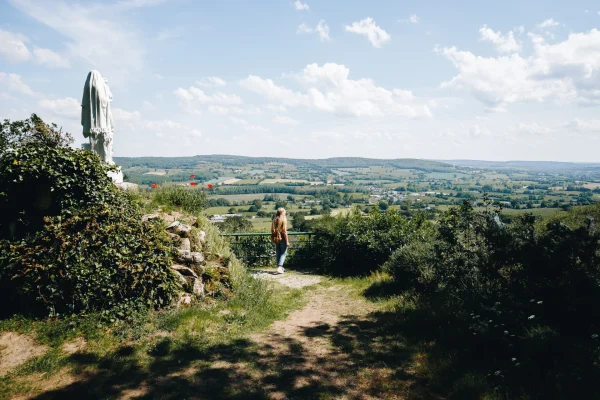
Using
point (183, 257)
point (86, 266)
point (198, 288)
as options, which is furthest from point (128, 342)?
point (183, 257)

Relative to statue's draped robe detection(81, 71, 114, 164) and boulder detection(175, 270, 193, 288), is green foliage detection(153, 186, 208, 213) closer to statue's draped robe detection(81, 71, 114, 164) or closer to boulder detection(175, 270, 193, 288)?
statue's draped robe detection(81, 71, 114, 164)

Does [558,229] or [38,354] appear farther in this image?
[38,354]

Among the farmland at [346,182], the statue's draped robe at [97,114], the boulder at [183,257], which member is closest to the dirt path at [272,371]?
the boulder at [183,257]

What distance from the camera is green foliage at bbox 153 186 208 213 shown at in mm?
9500

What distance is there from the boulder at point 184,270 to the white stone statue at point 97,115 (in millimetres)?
3723

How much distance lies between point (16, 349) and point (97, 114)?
6482 millimetres

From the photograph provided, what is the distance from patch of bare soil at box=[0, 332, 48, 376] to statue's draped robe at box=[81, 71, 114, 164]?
218 inches

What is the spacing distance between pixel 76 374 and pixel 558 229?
252 inches

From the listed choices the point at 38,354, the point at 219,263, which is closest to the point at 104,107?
the point at 219,263

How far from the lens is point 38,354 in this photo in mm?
4613

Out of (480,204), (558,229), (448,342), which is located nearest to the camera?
(558,229)

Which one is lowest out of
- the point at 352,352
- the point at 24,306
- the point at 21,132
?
the point at 352,352

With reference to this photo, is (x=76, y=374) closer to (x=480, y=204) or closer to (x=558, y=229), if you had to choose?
(x=558, y=229)

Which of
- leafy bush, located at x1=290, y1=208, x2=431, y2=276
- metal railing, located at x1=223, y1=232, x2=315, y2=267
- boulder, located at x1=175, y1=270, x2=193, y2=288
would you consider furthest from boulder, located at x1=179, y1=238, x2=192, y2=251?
leafy bush, located at x1=290, y1=208, x2=431, y2=276
